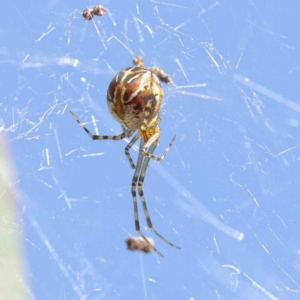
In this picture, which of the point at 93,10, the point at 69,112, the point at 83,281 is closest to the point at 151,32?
the point at 93,10

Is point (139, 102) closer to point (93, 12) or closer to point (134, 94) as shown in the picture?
point (134, 94)

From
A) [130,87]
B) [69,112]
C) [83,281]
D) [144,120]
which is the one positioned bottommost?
[83,281]

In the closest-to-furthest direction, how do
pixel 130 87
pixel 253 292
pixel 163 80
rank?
pixel 130 87
pixel 163 80
pixel 253 292

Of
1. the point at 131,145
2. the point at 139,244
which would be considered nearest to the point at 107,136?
the point at 131,145

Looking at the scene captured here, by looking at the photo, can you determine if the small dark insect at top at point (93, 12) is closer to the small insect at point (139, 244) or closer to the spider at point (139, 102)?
the spider at point (139, 102)

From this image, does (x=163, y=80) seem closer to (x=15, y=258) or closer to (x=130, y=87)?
(x=130, y=87)
